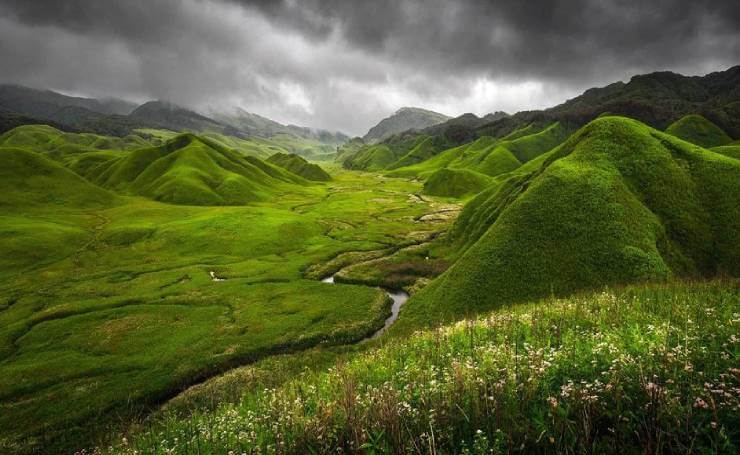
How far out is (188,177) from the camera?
154m

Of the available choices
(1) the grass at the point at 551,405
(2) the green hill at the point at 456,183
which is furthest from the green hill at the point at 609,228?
(2) the green hill at the point at 456,183

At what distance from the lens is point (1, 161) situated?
121625mm

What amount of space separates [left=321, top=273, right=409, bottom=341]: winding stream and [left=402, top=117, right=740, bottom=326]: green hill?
282 cm

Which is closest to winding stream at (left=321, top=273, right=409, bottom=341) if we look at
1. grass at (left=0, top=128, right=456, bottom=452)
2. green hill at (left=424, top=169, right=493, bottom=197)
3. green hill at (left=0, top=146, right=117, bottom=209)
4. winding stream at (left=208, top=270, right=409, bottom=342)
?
winding stream at (left=208, top=270, right=409, bottom=342)

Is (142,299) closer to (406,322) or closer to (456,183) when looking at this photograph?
(406,322)

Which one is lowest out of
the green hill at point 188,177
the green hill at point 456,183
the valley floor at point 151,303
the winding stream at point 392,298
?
the valley floor at point 151,303

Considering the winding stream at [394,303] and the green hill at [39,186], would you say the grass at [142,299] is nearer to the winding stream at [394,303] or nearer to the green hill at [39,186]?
the green hill at [39,186]

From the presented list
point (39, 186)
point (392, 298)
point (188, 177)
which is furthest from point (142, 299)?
point (188, 177)

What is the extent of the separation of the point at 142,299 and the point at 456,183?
149 metres

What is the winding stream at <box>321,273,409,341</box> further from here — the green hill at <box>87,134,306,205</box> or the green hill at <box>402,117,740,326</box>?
the green hill at <box>87,134,306,205</box>

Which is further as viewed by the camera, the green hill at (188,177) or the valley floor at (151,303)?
the green hill at (188,177)

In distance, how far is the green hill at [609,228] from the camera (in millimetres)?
34938

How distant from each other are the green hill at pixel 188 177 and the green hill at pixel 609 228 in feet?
416

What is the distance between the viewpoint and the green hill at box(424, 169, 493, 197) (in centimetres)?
17088
